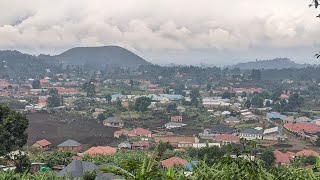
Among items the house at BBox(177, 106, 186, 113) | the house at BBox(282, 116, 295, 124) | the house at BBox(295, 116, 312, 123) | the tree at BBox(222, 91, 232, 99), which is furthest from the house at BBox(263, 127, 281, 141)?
the tree at BBox(222, 91, 232, 99)

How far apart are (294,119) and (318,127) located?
662 cm

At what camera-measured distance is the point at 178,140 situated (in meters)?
38.7

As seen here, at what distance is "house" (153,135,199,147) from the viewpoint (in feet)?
123

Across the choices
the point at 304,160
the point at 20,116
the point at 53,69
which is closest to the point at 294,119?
the point at 304,160

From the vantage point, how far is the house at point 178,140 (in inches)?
1470

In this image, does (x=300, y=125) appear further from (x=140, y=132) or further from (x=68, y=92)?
(x=68, y=92)

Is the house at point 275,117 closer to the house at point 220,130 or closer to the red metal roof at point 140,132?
the house at point 220,130

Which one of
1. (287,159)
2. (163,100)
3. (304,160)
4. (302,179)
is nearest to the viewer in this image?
(302,179)

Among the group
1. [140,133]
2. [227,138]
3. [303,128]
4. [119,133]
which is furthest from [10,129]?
[303,128]

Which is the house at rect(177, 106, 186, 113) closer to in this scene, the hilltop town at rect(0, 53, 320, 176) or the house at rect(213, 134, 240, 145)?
the hilltop town at rect(0, 53, 320, 176)

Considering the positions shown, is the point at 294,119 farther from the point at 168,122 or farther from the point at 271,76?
the point at 271,76

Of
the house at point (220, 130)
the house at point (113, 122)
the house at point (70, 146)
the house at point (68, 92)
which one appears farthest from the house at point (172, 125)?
the house at point (68, 92)

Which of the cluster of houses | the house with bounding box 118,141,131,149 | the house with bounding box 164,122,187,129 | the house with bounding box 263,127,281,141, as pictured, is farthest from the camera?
the house with bounding box 164,122,187,129

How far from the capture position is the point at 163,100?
69938 mm
